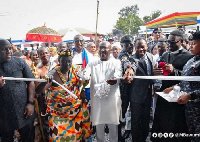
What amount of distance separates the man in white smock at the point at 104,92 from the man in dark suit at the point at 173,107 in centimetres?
74

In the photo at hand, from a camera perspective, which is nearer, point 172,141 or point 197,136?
point 197,136

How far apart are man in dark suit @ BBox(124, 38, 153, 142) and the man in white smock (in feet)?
1.06

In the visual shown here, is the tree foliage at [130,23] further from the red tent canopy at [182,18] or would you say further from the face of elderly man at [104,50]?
the face of elderly man at [104,50]

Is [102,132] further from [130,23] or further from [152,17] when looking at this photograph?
[152,17]

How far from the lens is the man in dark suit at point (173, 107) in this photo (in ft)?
11.3

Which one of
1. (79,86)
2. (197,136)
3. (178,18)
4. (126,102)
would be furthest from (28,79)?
(178,18)

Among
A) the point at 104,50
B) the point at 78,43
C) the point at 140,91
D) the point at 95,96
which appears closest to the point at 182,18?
the point at 78,43

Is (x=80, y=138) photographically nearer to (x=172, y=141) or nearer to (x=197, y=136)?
(x=172, y=141)

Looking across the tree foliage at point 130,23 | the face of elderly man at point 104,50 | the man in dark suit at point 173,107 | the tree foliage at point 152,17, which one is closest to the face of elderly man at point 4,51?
the face of elderly man at point 104,50

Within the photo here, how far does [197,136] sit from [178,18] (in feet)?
31.8

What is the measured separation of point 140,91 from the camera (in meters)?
3.80

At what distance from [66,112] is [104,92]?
0.74 meters

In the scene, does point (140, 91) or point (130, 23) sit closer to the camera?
point (140, 91)

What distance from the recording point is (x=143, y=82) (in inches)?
151
